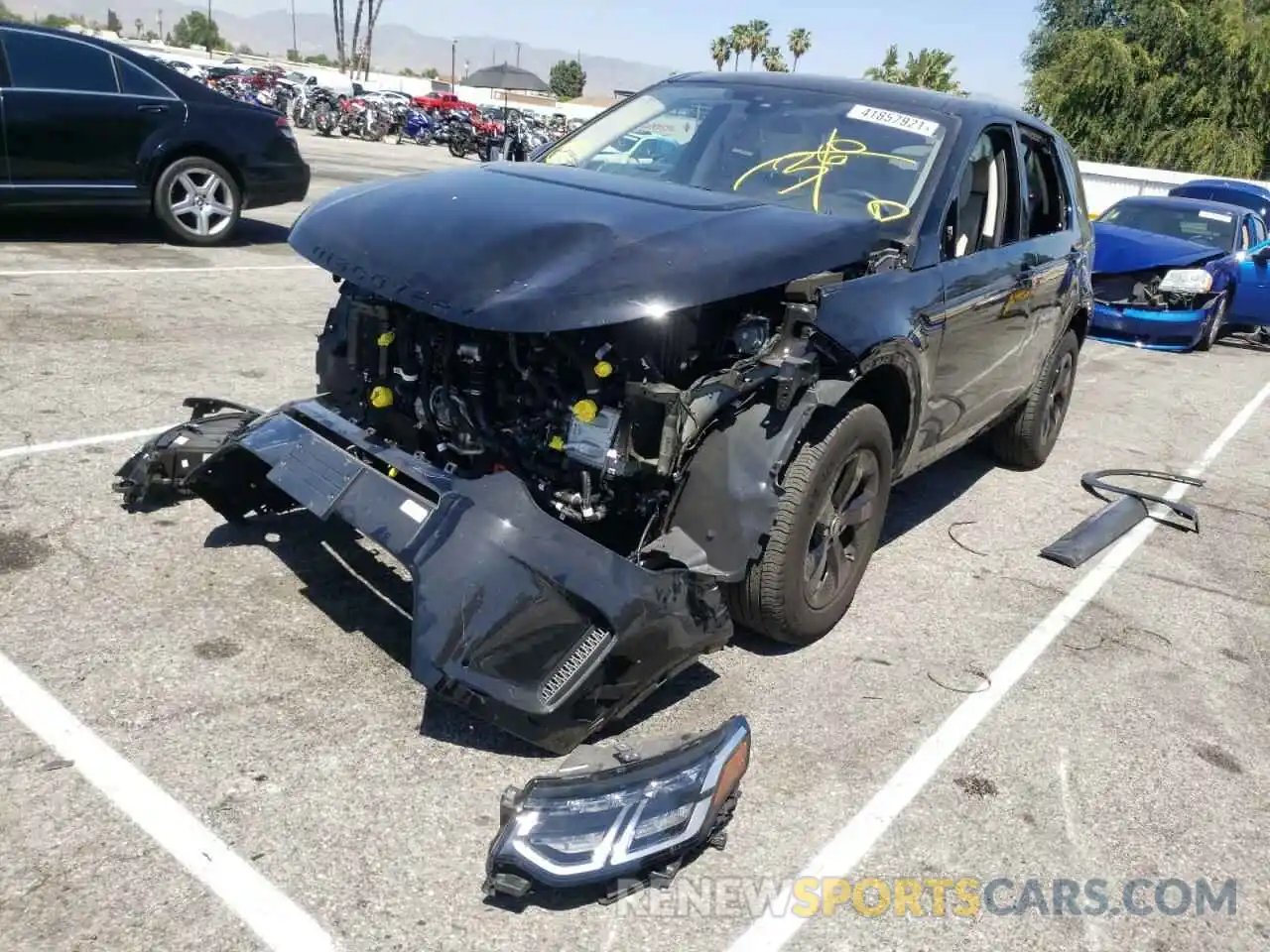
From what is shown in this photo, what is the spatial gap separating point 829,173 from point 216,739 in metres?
3.03

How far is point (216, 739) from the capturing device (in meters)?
2.98

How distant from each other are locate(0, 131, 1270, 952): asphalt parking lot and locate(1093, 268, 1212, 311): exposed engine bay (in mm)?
6173

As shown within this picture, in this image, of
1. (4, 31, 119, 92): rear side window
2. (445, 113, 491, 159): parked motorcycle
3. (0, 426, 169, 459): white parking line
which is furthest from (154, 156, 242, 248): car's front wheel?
(445, 113, 491, 159): parked motorcycle

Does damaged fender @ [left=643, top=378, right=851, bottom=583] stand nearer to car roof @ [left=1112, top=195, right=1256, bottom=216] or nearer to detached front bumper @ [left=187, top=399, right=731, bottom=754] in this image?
detached front bumper @ [left=187, top=399, right=731, bottom=754]

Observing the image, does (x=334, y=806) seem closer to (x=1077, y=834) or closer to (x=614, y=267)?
(x=614, y=267)

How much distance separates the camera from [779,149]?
4.51 metres

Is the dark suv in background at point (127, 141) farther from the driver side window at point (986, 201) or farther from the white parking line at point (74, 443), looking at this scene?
the driver side window at point (986, 201)

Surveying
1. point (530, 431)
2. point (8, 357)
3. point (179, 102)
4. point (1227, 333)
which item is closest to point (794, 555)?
point (530, 431)

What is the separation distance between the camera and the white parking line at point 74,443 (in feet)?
15.5

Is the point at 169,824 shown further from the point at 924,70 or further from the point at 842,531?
the point at 924,70

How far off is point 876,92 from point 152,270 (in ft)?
20.6

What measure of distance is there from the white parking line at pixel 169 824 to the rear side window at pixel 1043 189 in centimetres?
436

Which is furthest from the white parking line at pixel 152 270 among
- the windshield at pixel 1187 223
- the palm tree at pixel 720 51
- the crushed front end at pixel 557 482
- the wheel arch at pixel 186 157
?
the palm tree at pixel 720 51

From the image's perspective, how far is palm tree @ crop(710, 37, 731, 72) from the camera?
98250 millimetres
